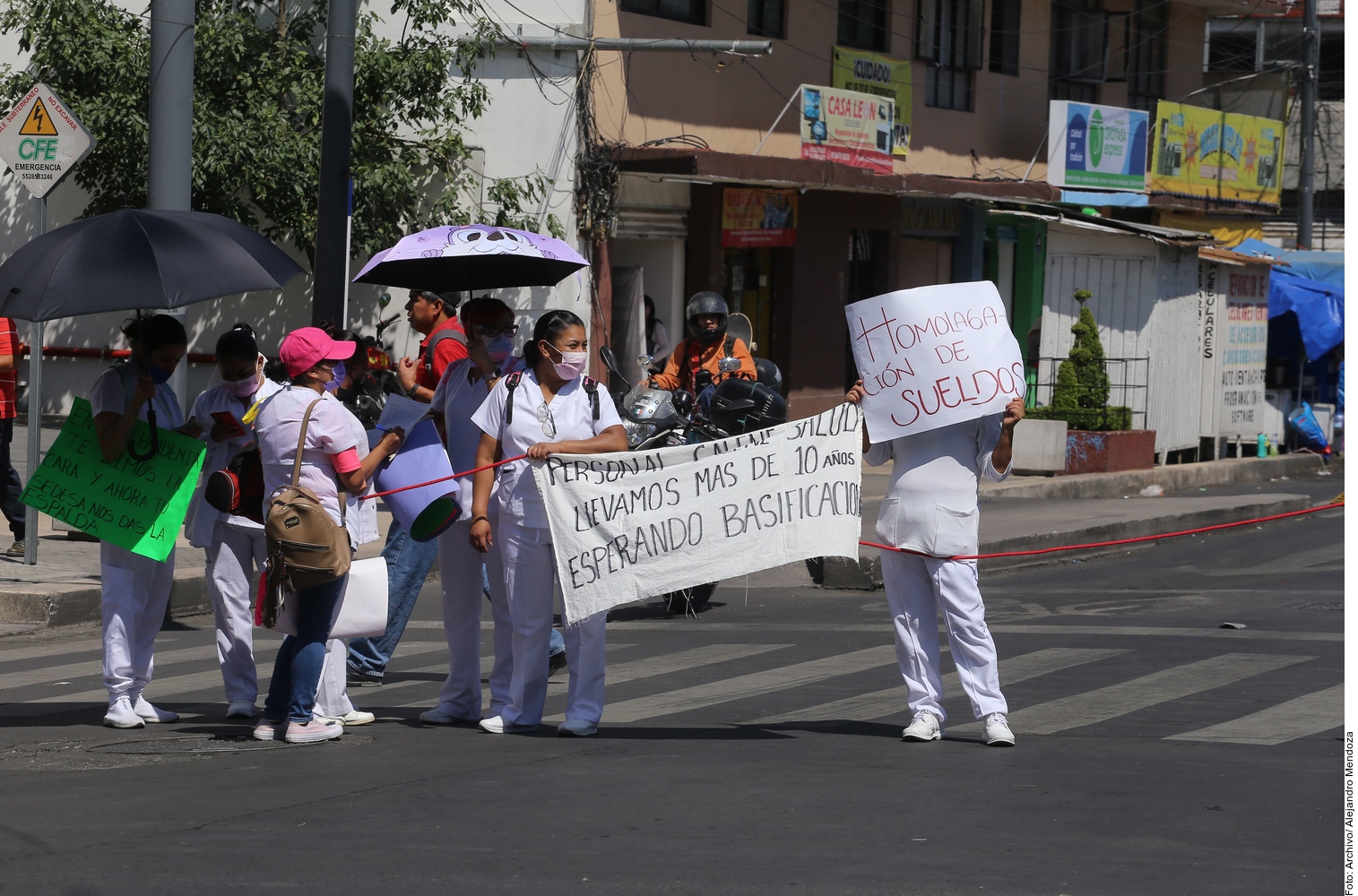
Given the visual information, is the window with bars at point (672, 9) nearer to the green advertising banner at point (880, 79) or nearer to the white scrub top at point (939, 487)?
the green advertising banner at point (880, 79)

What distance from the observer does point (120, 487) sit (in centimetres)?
743

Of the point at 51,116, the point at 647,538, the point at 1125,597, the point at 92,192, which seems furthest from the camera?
the point at 92,192

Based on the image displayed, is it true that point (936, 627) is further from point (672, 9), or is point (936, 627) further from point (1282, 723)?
point (672, 9)

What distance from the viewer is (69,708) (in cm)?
793

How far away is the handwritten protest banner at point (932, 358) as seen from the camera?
23.0ft

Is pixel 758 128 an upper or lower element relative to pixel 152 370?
upper

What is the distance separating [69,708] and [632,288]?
516 inches

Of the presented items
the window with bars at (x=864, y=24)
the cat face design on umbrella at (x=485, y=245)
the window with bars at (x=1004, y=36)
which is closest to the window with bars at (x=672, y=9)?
the window with bars at (x=864, y=24)

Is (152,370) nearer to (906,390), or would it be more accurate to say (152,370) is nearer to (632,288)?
(906,390)

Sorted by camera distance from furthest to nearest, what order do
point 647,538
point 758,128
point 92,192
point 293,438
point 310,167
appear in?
point 758,128, point 92,192, point 310,167, point 647,538, point 293,438

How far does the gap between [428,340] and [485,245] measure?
281 centimetres

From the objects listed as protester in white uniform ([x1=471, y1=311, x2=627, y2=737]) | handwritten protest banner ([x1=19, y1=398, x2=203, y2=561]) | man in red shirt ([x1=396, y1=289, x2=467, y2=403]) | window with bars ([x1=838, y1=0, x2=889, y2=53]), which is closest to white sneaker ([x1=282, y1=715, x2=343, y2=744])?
protester in white uniform ([x1=471, y1=311, x2=627, y2=737])

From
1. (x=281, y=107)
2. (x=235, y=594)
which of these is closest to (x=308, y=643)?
(x=235, y=594)

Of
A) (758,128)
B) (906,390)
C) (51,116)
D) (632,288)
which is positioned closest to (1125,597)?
(906,390)
